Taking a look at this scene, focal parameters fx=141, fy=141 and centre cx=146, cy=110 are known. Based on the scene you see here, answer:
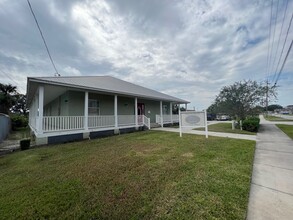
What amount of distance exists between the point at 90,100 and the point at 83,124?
272 centimetres

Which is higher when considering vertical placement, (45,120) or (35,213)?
(45,120)

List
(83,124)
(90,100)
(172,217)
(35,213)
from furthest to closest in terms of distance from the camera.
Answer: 1. (90,100)
2. (83,124)
3. (35,213)
4. (172,217)

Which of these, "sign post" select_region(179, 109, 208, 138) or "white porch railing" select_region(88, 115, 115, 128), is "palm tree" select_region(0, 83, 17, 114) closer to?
"white porch railing" select_region(88, 115, 115, 128)

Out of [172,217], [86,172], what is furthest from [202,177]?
[86,172]

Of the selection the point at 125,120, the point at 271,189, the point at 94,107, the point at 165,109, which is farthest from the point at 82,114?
the point at 165,109

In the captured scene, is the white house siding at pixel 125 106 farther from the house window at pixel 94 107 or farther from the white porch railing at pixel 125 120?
the house window at pixel 94 107

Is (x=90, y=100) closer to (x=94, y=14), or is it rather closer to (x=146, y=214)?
(x=94, y=14)

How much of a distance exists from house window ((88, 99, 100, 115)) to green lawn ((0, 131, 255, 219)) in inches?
269

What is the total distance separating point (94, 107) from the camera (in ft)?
38.1

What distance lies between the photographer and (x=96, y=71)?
1777 centimetres

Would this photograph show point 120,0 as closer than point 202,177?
No

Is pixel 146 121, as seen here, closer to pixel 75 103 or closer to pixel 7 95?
pixel 75 103

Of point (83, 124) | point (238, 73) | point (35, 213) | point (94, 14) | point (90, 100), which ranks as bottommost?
point (35, 213)

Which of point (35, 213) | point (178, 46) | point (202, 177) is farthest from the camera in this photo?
point (178, 46)
